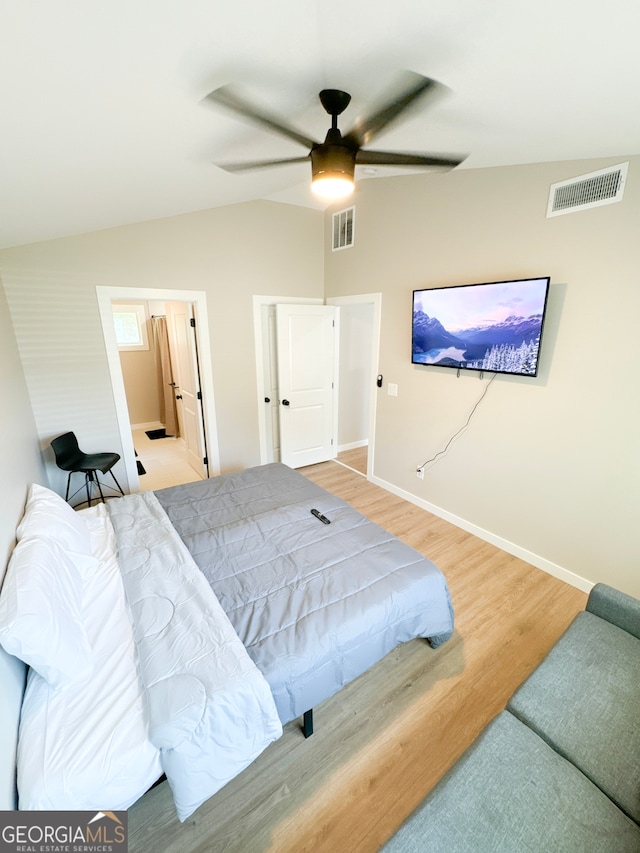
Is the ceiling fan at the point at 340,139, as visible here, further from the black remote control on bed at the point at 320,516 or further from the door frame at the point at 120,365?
the door frame at the point at 120,365

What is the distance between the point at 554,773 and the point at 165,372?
5.87 metres

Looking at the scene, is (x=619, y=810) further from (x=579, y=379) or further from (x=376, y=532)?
(x=579, y=379)

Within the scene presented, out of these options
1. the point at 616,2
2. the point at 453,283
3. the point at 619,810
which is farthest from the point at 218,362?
the point at 619,810

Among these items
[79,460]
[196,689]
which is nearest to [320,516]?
[196,689]

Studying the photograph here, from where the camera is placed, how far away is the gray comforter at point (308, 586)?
4.37 feet

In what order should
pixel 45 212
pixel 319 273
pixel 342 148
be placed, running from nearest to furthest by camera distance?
Answer: 1. pixel 342 148
2. pixel 45 212
3. pixel 319 273

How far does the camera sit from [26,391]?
9.06 feet

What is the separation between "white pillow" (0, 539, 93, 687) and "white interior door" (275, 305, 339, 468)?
287 centimetres

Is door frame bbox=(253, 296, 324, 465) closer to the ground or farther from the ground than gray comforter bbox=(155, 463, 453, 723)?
farther from the ground

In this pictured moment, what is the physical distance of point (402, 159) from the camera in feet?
4.90

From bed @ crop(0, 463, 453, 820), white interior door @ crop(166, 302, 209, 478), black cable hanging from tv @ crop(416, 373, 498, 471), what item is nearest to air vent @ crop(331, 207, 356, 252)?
white interior door @ crop(166, 302, 209, 478)

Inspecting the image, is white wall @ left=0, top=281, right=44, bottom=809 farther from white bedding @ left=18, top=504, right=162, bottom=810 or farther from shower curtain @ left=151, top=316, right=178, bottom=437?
shower curtain @ left=151, top=316, right=178, bottom=437

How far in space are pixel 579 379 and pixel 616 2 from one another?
5.75 feet

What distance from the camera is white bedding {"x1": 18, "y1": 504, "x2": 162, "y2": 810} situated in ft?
3.04
